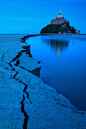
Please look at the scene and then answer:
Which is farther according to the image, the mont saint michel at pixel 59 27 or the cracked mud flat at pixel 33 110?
the mont saint michel at pixel 59 27

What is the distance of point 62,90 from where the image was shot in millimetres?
2381

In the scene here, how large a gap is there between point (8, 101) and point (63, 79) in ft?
6.23

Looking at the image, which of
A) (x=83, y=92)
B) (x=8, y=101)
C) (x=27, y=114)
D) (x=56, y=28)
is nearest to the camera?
(x=27, y=114)

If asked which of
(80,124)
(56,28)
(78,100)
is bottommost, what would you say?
(78,100)

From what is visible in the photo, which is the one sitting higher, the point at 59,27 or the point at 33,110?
the point at 59,27

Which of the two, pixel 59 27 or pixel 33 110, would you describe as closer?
pixel 33 110

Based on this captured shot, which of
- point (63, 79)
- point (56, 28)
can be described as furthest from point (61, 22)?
point (63, 79)

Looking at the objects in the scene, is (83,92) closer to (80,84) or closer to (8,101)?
(80,84)

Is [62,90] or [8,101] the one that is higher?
[8,101]

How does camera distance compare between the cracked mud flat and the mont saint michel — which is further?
the mont saint michel

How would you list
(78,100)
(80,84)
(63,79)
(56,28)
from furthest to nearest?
(56,28), (63,79), (80,84), (78,100)

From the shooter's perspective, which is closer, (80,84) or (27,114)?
(27,114)

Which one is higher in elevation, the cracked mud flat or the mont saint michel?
the mont saint michel

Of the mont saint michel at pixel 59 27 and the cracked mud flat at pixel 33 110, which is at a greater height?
the mont saint michel at pixel 59 27
